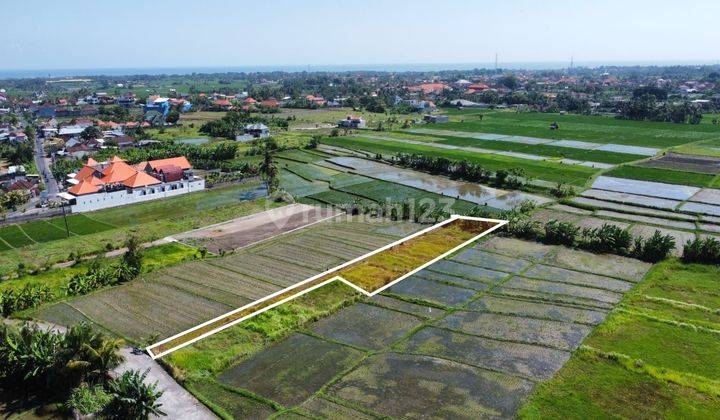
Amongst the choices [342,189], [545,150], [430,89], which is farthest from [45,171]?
[430,89]

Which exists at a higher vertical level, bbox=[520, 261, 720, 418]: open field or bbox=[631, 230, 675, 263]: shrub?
bbox=[631, 230, 675, 263]: shrub

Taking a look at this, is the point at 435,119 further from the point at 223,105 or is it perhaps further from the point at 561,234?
the point at 561,234

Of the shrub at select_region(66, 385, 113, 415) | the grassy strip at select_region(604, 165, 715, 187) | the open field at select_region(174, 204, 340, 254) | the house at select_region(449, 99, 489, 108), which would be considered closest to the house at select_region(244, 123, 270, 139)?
the open field at select_region(174, 204, 340, 254)

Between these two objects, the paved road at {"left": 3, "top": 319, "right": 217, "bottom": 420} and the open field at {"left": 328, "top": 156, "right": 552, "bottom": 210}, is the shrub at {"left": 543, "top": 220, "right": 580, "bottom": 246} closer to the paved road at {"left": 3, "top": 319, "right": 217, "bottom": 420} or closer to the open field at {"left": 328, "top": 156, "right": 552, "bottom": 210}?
the open field at {"left": 328, "top": 156, "right": 552, "bottom": 210}

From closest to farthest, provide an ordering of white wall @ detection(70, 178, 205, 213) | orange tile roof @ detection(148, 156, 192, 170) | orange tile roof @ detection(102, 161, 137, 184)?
white wall @ detection(70, 178, 205, 213) → orange tile roof @ detection(102, 161, 137, 184) → orange tile roof @ detection(148, 156, 192, 170)

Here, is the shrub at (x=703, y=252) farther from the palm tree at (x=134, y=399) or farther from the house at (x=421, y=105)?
the house at (x=421, y=105)

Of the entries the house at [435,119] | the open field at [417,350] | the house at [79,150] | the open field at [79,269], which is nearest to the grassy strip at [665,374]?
the open field at [417,350]

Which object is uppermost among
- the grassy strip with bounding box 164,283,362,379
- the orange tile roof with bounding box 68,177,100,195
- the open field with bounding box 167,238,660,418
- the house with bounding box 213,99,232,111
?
the house with bounding box 213,99,232,111

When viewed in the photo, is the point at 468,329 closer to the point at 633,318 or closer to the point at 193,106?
the point at 633,318
